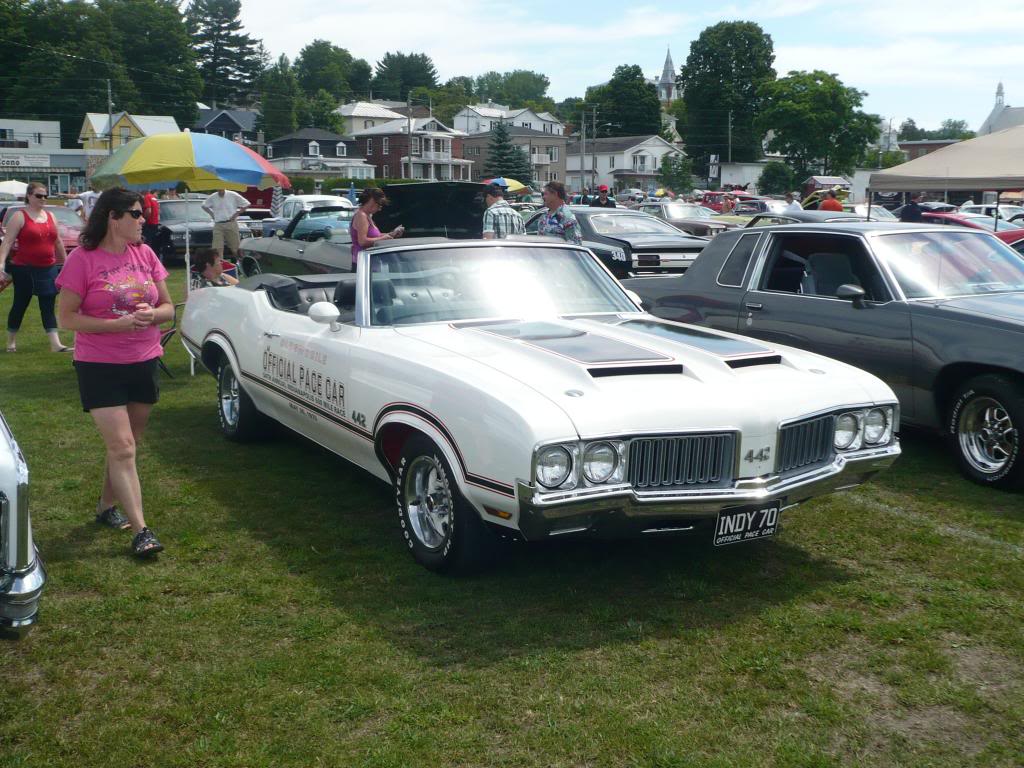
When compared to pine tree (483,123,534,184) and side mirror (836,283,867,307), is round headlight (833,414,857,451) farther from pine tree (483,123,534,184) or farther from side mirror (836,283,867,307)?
pine tree (483,123,534,184)

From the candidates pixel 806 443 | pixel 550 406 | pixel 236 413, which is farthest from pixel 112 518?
pixel 806 443

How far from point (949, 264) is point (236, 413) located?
5.17m

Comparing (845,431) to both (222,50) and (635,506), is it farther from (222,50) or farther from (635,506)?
(222,50)

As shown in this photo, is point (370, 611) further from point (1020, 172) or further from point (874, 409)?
point (1020, 172)

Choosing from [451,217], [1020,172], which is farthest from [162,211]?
[1020,172]

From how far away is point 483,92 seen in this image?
19738 centimetres

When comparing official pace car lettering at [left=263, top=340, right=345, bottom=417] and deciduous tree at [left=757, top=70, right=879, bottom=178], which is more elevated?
deciduous tree at [left=757, top=70, right=879, bottom=178]

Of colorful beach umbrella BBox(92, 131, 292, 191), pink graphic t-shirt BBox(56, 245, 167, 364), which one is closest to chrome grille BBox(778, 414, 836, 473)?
pink graphic t-shirt BBox(56, 245, 167, 364)

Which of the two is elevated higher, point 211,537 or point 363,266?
point 363,266

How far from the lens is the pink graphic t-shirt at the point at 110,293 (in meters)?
5.00

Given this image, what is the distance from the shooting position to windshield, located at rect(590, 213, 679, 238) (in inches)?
620

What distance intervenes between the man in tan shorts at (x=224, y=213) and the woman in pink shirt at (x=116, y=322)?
931 centimetres

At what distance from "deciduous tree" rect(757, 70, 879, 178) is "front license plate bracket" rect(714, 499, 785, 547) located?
86938 mm

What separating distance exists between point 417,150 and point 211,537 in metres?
104
